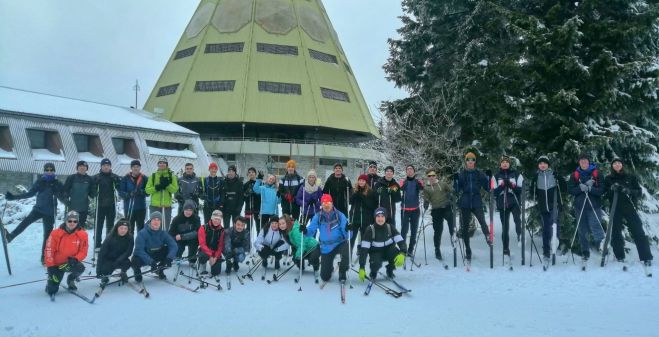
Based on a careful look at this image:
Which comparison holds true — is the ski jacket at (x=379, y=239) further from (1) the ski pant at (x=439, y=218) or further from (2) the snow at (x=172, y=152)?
(2) the snow at (x=172, y=152)

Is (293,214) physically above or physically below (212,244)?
above

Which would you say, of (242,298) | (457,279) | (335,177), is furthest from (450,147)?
(242,298)

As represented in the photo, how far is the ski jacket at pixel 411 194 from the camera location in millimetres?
9047

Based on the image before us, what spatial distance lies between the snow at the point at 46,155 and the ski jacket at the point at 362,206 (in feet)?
66.2

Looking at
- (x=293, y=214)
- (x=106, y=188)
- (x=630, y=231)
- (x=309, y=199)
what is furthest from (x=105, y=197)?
(x=630, y=231)

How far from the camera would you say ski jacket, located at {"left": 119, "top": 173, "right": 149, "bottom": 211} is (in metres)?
9.23

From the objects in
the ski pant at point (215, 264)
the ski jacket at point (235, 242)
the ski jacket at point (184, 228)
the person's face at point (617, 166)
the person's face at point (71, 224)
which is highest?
the person's face at point (617, 166)

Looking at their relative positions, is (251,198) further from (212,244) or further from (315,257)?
(315,257)

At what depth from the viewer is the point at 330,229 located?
25.2ft

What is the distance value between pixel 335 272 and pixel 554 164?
492 centimetres

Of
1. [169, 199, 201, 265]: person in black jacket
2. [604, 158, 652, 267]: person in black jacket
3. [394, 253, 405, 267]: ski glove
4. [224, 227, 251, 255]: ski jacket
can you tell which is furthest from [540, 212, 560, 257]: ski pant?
[169, 199, 201, 265]: person in black jacket

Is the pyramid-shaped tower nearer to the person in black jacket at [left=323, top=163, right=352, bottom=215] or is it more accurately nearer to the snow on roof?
the snow on roof

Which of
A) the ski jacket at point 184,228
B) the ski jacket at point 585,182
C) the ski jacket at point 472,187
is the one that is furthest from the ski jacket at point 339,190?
the ski jacket at point 585,182

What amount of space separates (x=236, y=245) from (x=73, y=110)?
23.0m
